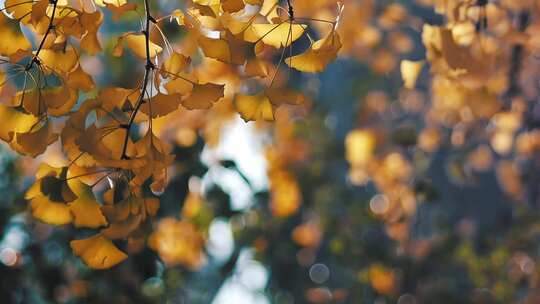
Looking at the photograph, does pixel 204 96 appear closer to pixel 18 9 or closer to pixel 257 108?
pixel 257 108

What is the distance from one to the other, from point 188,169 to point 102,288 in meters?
0.29

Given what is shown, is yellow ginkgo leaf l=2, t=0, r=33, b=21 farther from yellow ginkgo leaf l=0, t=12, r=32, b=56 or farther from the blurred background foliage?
the blurred background foliage

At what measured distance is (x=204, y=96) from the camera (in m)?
0.77

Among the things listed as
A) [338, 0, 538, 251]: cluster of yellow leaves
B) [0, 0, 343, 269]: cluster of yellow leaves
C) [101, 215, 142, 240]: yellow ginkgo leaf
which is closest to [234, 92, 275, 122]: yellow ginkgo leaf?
[0, 0, 343, 269]: cluster of yellow leaves

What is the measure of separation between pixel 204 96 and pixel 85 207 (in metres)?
0.16

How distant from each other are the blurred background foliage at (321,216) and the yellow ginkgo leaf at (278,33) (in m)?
0.44

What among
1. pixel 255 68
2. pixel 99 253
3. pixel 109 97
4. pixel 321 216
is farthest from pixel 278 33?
pixel 321 216

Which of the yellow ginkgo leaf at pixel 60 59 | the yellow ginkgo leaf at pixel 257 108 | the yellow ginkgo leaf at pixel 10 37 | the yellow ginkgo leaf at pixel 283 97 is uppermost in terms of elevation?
the yellow ginkgo leaf at pixel 10 37

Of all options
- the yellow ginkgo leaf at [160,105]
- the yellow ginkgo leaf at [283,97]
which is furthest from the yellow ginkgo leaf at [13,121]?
the yellow ginkgo leaf at [283,97]

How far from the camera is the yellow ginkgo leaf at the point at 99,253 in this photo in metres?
0.80

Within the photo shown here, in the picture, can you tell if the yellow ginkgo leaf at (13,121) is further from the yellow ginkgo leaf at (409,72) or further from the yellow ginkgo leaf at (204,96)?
the yellow ginkgo leaf at (409,72)

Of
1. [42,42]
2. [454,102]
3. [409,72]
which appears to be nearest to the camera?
[42,42]

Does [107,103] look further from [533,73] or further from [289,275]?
[533,73]

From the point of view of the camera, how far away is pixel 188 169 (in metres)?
1.45
